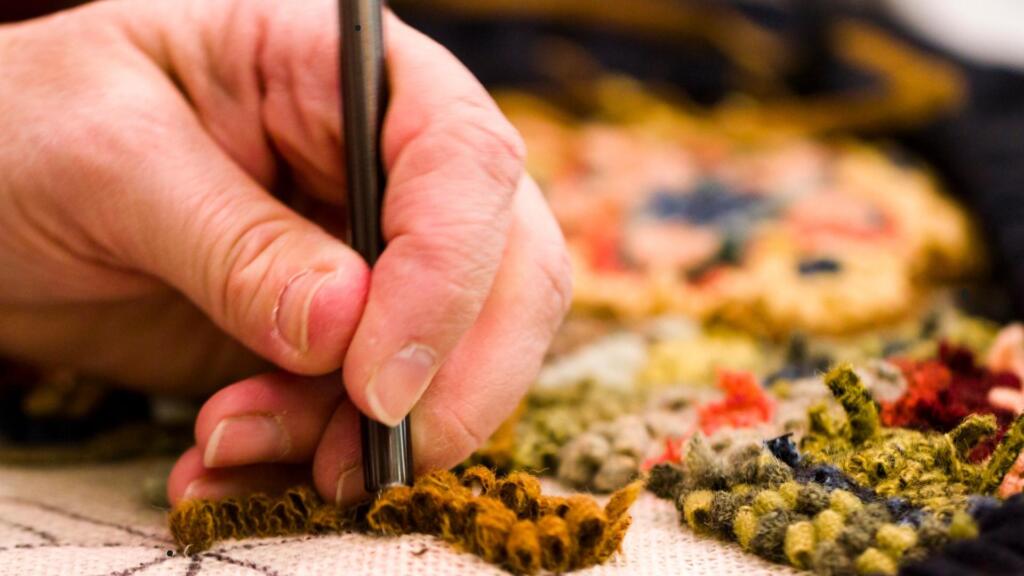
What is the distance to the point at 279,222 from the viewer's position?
0.37 m

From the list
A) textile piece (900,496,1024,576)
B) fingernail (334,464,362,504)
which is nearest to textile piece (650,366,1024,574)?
textile piece (900,496,1024,576)

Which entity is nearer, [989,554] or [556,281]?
[989,554]

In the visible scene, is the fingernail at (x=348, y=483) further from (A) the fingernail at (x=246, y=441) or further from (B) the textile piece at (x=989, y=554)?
(B) the textile piece at (x=989, y=554)

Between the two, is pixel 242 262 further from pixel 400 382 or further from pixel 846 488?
pixel 846 488

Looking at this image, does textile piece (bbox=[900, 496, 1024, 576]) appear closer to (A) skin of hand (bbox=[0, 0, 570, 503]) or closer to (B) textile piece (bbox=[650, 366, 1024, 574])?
(B) textile piece (bbox=[650, 366, 1024, 574])

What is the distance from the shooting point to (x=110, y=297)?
1.49 ft

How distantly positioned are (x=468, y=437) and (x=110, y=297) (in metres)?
0.19

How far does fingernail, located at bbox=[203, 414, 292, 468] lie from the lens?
0.36 m

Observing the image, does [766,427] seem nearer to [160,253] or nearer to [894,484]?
[894,484]

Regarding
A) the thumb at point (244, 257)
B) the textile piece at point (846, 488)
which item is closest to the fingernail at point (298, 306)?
the thumb at point (244, 257)

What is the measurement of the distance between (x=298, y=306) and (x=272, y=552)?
0.08m

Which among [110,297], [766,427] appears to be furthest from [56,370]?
[766,427]

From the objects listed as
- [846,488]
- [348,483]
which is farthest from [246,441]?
[846,488]

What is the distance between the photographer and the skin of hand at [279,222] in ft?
1.10
